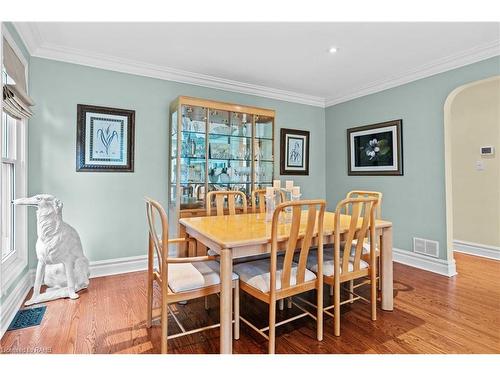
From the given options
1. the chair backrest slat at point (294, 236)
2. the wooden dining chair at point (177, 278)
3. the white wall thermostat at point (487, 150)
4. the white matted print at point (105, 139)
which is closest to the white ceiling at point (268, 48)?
the white matted print at point (105, 139)

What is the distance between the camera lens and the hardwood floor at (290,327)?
6.17 feet

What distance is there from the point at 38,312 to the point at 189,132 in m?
2.24

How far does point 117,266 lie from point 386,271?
280cm

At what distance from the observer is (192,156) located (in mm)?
3484

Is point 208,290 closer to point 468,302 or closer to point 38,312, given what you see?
point 38,312

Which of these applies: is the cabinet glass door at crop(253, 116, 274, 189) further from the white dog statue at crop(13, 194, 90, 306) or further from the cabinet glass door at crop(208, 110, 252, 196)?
the white dog statue at crop(13, 194, 90, 306)

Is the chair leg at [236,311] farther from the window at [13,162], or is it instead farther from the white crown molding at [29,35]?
the white crown molding at [29,35]

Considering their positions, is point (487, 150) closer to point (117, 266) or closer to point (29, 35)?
point (117, 266)

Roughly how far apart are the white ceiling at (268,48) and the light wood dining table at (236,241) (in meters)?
1.70

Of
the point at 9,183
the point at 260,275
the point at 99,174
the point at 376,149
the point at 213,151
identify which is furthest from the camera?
the point at 376,149

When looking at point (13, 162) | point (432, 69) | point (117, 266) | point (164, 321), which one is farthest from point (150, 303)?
point (432, 69)

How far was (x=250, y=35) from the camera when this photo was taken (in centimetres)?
267
